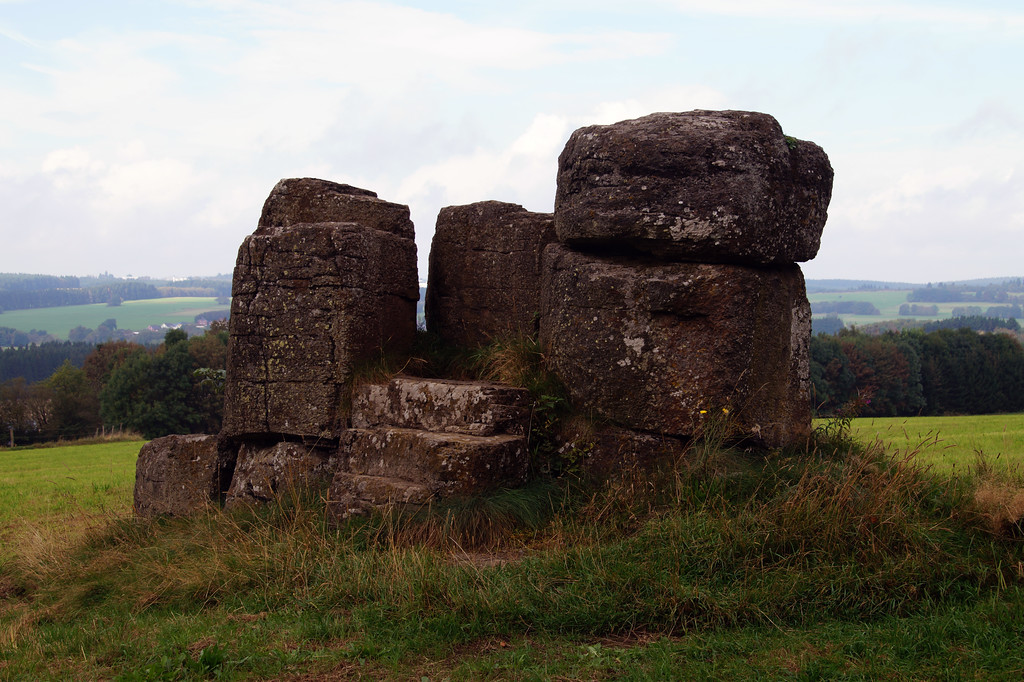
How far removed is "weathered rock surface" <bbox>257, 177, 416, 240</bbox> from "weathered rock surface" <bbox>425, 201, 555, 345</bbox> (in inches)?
20.0

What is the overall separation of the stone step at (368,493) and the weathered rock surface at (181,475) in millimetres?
2013

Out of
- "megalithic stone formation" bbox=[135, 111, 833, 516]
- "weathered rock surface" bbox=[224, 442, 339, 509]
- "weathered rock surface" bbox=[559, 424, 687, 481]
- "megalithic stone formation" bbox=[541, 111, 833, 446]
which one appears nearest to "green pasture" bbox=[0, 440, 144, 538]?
"weathered rock surface" bbox=[224, 442, 339, 509]

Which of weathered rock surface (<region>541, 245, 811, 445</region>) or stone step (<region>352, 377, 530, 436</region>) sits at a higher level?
weathered rock surface (<region>541, 245, 811, 445</region>)

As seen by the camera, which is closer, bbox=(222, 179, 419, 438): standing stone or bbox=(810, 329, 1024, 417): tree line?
bbox=(222, 179, 419, 438): standing stone

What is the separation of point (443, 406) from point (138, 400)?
151ft

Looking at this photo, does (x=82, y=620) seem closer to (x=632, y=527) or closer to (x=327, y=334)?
(x=327, y=334)

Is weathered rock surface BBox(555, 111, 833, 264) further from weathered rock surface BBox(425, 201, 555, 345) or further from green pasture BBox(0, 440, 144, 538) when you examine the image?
green pasture BBox(0, 440, 144, 538)

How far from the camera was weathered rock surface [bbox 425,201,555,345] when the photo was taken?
8062 millimetres

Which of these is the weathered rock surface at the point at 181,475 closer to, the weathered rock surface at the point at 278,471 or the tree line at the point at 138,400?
the weathered rock surface at the point at 278,471

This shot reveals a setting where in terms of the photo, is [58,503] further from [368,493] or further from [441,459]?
[441,459]

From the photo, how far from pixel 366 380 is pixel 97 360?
64285 mm

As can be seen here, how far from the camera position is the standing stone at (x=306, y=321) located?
7465 millimetres

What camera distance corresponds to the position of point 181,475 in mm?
8328

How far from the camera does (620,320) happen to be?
22.2 ft
